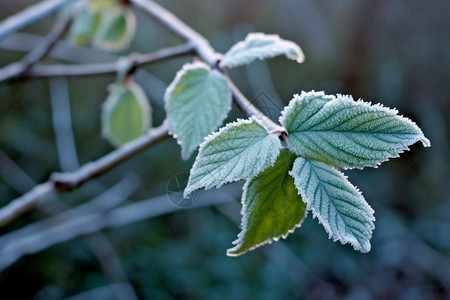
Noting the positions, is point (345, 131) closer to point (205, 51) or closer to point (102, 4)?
A: point (205, 51)

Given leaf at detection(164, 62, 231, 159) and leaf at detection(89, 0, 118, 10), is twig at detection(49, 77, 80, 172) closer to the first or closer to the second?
leaf at detection(89, 0, 118, 10)

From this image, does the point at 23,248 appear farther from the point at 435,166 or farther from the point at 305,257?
the point at 435,166

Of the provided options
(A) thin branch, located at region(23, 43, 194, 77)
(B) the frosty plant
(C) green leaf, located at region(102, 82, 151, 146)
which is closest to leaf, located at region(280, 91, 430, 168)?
(B) the frosty plant

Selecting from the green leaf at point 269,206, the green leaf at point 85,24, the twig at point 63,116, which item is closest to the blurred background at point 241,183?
the twig at point 63,116

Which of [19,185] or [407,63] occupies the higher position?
[407,63]

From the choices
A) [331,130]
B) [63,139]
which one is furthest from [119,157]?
[63,139]

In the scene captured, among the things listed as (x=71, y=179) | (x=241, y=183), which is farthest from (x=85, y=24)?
(x=241, y=183)

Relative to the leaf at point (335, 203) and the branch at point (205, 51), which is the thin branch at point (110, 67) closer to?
the branch at point (205, 51)
